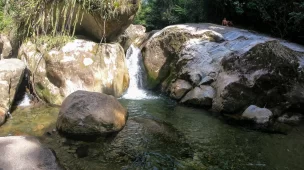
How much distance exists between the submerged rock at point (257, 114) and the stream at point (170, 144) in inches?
21.3

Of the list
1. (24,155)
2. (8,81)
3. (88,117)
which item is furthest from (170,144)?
(8,81)

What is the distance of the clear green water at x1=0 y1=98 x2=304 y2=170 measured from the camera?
15.2ft

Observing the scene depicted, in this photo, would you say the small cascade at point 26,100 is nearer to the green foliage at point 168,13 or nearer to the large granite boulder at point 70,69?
the large granite boulder at point 70,69

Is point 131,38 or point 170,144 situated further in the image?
point 131,38

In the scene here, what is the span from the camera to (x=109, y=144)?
5.30 meters

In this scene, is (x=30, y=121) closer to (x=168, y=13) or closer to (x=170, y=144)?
(x=170, y=144)

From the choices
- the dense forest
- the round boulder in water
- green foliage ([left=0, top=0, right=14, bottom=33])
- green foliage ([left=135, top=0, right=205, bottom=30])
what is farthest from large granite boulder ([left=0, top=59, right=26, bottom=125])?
green foliage ([left=135, top=0, right=205, bottom=30])

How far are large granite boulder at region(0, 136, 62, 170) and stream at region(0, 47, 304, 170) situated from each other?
438mm

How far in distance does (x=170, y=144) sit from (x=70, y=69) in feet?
13.2

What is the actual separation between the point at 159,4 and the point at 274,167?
48.6 ft

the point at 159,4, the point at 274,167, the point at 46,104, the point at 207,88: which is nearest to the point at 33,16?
the point at 46,104

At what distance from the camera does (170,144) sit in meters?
5.35

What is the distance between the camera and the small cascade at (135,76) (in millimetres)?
9109

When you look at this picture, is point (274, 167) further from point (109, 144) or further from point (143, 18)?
point (143, 18)
